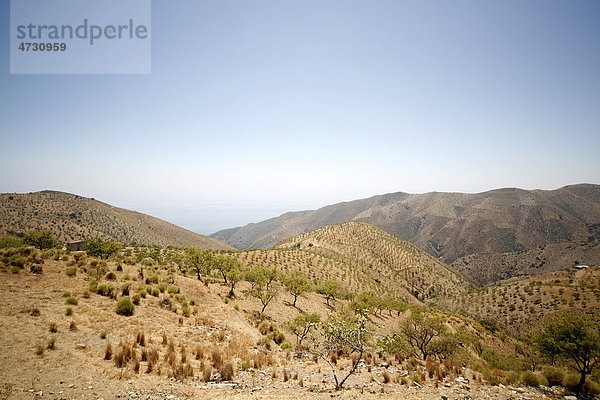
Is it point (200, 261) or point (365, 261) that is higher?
point (200, 261)

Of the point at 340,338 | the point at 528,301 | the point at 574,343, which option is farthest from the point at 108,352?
the point at 528,301

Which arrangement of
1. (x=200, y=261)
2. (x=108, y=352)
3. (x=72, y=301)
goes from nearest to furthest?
1. (x=108, y=352)
2. (x=72, y=301)
3. (x=200, y=261)

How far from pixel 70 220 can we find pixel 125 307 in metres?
100

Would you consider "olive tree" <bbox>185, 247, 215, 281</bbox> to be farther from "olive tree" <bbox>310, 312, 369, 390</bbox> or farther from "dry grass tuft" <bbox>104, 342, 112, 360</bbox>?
"olive tree" <bbox>310, 312, 369, 390</bbox>

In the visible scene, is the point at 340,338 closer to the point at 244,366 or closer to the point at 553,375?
the point at 244,366

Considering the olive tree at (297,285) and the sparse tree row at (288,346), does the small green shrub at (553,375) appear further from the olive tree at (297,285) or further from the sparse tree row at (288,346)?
the olive tree at (297,285)

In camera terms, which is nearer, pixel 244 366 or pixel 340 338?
pixel 340 338

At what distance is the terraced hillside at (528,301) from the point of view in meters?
45.8

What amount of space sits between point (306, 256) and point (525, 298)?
170 feet

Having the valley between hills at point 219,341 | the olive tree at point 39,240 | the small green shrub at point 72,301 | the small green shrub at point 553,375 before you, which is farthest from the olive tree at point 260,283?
the olive tree at point 39,240

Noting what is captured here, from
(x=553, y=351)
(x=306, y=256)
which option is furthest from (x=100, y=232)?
(x=553, y=351)

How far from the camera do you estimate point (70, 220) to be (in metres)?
84.2

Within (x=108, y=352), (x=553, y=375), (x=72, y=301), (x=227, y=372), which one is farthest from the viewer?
(x=72, y=301)

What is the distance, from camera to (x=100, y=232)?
8288 cm
